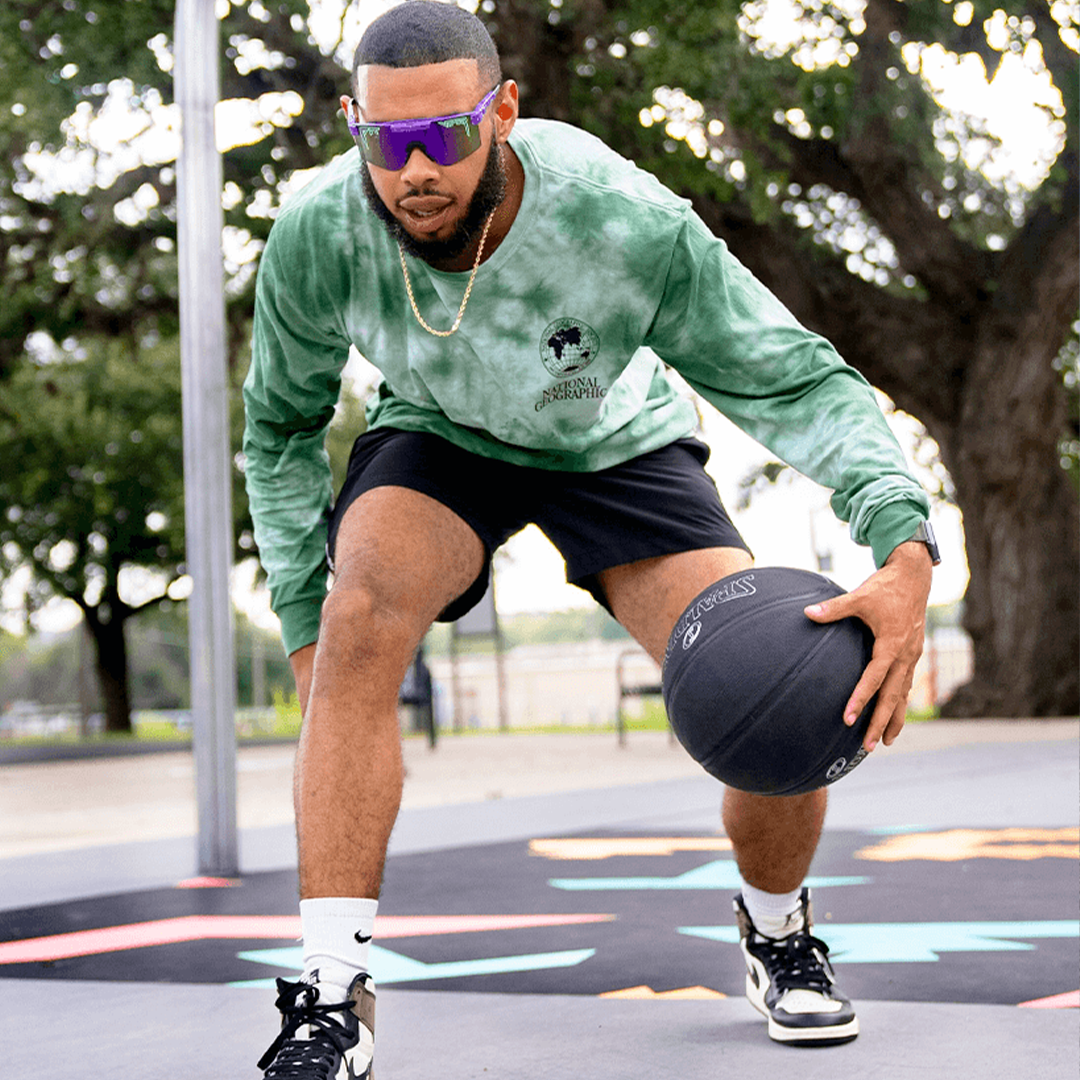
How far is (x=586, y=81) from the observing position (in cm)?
1105

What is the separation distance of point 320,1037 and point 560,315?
4.03 ft

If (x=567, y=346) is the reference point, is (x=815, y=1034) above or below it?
below

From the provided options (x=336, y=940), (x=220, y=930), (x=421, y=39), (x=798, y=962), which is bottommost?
(x=220, y=930)

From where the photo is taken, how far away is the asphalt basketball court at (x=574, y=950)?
2.37m

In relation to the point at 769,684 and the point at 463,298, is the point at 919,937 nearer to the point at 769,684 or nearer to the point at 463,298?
the point at 769,684

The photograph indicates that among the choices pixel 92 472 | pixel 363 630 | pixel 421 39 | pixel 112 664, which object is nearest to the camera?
pixel 421 39

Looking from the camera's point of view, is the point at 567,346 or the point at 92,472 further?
the point at 92,472

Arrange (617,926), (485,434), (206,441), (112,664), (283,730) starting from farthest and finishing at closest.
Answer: (283,730) → (112,664) → (206,441) → (617,926) → (485,434)

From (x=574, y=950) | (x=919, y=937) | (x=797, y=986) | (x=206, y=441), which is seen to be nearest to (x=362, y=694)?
(x=797, y=986)

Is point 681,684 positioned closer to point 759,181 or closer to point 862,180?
point 759,181

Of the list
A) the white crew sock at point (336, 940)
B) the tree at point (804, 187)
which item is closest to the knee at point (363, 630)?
the white crew sock at point (336, 940)

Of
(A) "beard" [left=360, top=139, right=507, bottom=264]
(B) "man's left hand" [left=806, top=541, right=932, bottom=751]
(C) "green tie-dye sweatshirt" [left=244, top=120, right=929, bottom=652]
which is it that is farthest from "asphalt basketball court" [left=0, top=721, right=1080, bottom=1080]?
(A) "beard" [left=360, top=139, right=507, bottom=264]

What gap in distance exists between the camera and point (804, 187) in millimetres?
13734

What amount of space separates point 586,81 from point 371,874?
32.6 feet
